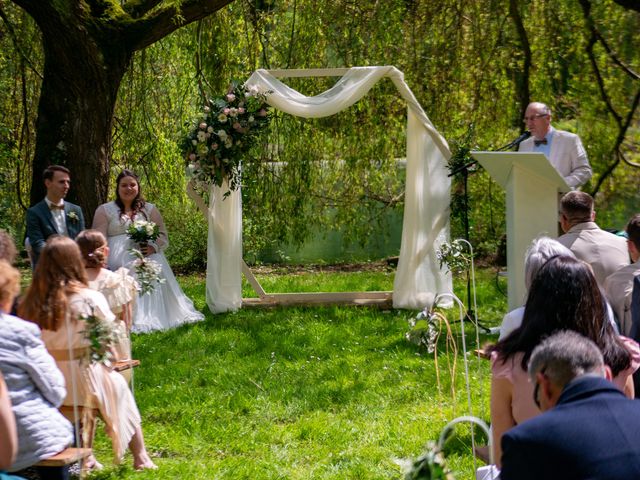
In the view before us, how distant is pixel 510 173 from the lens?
6.91 meters

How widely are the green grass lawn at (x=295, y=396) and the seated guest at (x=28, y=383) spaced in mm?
1378

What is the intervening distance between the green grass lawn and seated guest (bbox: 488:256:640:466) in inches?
38.2

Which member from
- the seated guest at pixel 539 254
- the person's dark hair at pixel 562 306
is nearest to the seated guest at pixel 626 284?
the seated guest at pixel 539 254

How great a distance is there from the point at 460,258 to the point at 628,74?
4.52 metres

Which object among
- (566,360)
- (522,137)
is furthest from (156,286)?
(566,360)

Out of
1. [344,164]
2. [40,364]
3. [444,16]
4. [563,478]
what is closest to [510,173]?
[40,364]

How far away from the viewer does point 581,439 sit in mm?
2373

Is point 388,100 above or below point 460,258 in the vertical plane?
above

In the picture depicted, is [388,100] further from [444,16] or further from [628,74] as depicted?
[628,74]

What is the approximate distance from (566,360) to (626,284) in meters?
2.64

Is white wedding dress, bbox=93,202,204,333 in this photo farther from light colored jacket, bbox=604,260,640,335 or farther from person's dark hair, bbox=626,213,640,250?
person's dark hair, bbox=626,213,640,250

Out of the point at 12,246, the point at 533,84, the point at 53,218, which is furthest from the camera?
the point at 533,84

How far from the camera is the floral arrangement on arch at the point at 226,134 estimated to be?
9602mm

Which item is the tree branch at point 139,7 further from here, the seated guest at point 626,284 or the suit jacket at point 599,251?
the seated guest at point 626,284
